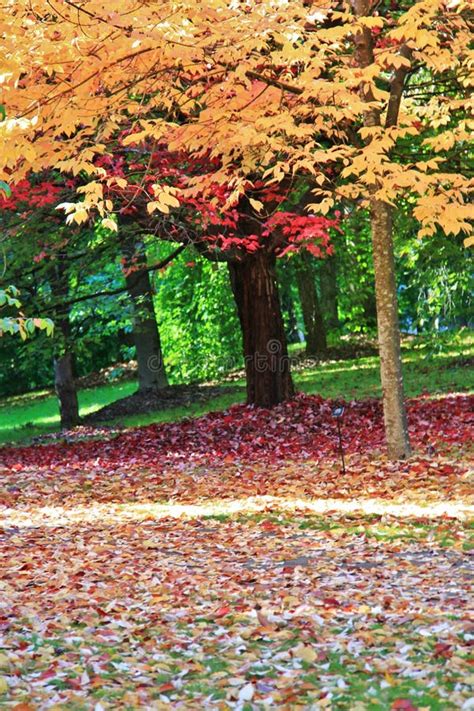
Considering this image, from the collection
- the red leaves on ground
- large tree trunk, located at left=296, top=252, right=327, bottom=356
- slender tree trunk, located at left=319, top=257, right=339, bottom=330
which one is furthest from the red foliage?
large tree trunk, located at left=296, top=252, right=327, bottom=356

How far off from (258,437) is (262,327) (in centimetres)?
204

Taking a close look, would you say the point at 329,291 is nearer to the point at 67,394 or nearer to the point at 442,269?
the point at 67,394

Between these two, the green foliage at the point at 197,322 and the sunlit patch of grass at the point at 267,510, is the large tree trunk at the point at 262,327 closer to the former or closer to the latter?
the sunlit patch of grass at the point at 267,510

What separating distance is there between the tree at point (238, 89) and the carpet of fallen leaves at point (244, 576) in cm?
165

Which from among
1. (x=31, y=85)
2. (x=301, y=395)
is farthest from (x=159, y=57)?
(x=301, y=395)

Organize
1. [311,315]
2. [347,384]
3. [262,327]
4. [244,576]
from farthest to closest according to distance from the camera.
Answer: [311,315]
[347,384]
[262,327]
[244,576]

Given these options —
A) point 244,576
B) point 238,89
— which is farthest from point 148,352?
point 244,576

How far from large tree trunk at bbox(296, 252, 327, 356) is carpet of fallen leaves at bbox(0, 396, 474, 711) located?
32.9 feet

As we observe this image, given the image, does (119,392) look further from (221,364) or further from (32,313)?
(32,313)

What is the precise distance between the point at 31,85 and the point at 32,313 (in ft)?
22.5

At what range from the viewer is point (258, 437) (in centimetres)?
1384

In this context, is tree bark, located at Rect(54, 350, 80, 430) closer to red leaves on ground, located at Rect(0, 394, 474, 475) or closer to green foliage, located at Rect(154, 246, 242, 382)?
red leaves on ground, located at Rect(0, 394, 474, 475)

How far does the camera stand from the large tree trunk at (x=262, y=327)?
1514 centimetres

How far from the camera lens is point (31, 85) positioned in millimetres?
9547
